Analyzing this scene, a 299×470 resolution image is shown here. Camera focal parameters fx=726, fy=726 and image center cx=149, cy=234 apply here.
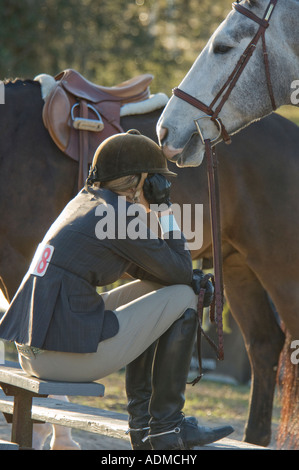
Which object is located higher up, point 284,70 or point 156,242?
point 284,70

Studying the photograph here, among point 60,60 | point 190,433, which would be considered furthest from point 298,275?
point 60,60

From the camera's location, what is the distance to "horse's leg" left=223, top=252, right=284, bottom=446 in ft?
14.6

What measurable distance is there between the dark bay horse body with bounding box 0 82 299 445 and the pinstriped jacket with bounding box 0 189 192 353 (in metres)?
1.07

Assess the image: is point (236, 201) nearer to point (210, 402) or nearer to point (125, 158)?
point (125, 158)

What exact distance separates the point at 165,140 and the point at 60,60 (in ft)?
30.3

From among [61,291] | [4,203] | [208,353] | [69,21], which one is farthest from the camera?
[69,21]

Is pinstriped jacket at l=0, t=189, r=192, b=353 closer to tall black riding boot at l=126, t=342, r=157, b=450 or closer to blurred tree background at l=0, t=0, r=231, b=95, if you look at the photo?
tall black riding boot at l=126, t=342, r=157, b=450

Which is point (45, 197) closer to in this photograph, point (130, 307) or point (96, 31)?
point (130, 307)

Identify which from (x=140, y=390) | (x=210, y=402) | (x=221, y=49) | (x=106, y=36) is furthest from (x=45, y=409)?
(x=106, y=36)

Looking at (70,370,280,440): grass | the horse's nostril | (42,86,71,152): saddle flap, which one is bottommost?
(70,370,280,440): grass

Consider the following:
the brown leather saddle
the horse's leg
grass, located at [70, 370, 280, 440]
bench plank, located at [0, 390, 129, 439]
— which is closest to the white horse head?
the brown leather saddle

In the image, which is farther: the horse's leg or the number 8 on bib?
the horse's leg

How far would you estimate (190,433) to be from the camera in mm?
2697

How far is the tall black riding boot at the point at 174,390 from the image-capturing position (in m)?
2.69
